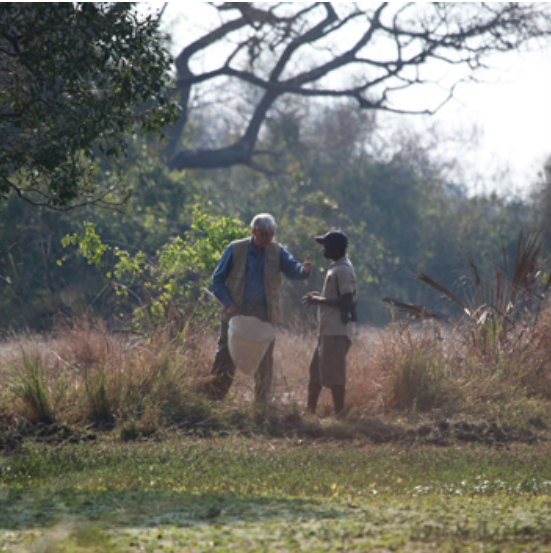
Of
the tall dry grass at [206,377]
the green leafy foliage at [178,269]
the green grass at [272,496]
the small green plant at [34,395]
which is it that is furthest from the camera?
the green leafy foliage at [178,269]

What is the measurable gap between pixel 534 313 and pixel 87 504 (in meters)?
8.05

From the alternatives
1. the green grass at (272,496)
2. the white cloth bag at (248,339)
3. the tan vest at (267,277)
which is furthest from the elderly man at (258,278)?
the green grass at (272,496)

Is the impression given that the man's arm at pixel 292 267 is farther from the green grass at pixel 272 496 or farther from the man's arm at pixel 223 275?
the green grass at pixel 272 496

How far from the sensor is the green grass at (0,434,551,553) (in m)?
4.56

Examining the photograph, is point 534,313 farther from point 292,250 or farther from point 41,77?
point 292,250

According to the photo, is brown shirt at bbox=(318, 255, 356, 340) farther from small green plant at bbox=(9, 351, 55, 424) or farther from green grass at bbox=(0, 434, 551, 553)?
small green plant at bbox=(9, 351, 55, 424)

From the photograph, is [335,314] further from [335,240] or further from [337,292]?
[335,240]

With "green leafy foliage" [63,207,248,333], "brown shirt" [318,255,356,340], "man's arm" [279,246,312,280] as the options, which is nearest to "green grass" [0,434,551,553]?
"brown shirt" [318,255,356,340]

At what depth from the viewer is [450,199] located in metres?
41.3

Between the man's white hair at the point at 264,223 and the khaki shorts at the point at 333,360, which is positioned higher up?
the man's white hair at the point at 264,223

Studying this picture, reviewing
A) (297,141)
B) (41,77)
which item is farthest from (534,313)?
(297,141)

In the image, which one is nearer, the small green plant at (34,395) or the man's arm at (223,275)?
the small green plant at (34,395)

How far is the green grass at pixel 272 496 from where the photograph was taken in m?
4.56

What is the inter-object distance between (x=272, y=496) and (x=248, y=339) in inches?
144
